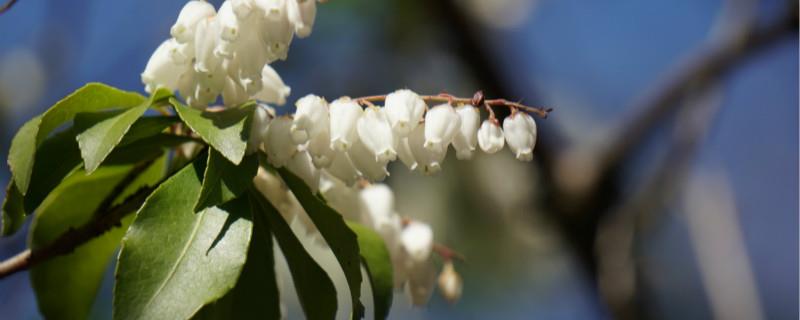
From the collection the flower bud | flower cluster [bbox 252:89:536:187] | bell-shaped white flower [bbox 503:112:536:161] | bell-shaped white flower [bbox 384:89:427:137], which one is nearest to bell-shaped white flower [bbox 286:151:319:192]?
flower cluster [bbox 252:89:536:187]

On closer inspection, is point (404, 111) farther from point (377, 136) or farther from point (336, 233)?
point (336, 233)

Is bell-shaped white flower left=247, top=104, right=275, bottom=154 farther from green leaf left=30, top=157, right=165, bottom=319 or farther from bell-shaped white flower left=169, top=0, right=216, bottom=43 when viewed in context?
green leaf left=30, top=157, right=165, bottom=319

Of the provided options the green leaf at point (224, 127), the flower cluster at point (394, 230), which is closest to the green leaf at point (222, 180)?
the green leaf at point (224, 127)

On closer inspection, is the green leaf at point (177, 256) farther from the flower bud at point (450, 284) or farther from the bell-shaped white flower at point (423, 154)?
the flower bud at point (450, 284)

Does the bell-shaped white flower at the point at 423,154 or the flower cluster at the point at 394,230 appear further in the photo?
the flower cluster at the point at 394,230

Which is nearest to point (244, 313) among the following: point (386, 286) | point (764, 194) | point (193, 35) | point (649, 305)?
point (386, 286)

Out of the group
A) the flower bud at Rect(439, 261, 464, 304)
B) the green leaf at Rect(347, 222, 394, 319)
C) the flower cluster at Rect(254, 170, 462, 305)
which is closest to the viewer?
the green leaf at Rect(347, 222, 394, 319)
